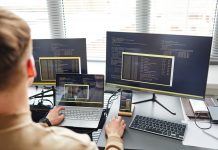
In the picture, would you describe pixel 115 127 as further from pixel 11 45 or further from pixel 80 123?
pixel 11 45

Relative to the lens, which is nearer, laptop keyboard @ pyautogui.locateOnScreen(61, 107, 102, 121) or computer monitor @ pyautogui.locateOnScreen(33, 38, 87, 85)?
laptop keyboard @ pyautogui.locateOnScreen(61, 107, 102, 121)

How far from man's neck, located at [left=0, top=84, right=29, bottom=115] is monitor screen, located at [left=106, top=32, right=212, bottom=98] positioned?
101 cm

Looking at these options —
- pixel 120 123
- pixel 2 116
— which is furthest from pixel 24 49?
pixel 120 123

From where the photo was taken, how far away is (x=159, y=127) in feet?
4.86

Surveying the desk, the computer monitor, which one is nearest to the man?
the desk

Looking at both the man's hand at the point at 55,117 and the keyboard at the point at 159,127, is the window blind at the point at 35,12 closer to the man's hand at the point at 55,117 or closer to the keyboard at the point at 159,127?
the man's hand at the point at 55,117

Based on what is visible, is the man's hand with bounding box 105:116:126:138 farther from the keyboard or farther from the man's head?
the man's head

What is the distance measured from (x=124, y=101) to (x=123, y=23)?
1022 mm

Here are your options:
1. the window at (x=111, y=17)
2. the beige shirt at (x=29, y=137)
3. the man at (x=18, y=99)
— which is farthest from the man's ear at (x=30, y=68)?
the window at (x=111, y=17)

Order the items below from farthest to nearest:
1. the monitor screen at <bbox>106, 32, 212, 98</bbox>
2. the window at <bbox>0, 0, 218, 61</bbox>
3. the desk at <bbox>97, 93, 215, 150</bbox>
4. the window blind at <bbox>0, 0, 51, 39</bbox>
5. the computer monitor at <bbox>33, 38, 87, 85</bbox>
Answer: the window blind at <bbox>0, 0, 51, 39</bbox>, the window at <bbox>0, 0, 218, 61</bbox>, the computer monitor at <bbox>33, 38, 87, 85</bbox>, the monitor screen at <bbox>106, 32, 212, 98</bbox>, the desk at <bbox>97, 93, 215, 150</bbox>

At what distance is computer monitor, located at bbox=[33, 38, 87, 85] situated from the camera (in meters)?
1.83

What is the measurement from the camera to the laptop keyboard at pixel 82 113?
163cm

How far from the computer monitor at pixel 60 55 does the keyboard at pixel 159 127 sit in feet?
1.86

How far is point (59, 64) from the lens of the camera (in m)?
1.86
